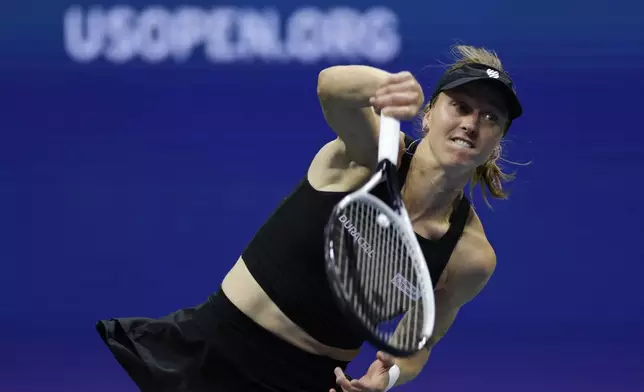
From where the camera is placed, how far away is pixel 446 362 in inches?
114

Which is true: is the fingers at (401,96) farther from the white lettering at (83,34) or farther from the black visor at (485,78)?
the white lettering at (83,34)

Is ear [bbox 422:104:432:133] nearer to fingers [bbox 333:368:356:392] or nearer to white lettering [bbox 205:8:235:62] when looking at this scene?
fingers [bbox 333:368:356:392]

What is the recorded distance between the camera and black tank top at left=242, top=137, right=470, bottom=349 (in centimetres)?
169

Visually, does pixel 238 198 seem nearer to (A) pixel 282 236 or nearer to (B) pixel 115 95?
(B) pixel 115 95

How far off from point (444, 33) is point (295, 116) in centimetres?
45

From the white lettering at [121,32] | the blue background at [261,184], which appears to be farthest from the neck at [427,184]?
the white lettering at [121,32]

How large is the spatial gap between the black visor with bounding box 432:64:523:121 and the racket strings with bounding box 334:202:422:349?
26 centimetres

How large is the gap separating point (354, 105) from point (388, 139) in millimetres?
82

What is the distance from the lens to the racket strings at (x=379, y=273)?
4.79 ft

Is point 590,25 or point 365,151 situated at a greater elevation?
point 590,25

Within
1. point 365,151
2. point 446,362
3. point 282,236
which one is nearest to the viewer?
point 365,151

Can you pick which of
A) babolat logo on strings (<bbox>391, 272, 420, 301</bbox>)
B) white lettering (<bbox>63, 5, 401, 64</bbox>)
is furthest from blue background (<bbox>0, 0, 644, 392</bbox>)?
babolat logo on strings (<bbox>391, 272, 420, 301</bbox>)

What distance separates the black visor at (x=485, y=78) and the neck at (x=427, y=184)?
10cm

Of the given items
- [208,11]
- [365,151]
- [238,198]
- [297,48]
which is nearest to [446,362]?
[238,198]
